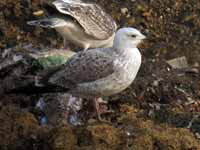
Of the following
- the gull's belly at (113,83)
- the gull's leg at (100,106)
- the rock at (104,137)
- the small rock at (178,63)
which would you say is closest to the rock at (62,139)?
the rock at (104,137)

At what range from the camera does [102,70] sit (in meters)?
6.06

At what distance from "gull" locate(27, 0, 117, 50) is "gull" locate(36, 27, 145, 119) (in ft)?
4.57

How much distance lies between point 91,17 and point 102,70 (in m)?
2.18

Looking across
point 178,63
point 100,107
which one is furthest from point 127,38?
point 178,63

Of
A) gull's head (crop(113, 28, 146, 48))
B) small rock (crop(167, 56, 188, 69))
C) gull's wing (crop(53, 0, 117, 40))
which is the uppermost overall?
gull's head (crop(113, 28, 146, 48))

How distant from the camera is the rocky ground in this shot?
211 inches

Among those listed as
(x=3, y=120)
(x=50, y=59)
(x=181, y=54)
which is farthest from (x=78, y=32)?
(x=3, y=120)

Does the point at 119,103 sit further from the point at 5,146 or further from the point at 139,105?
the point at 5,146

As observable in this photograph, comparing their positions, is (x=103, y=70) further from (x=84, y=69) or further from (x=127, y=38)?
(x=127, y=38)

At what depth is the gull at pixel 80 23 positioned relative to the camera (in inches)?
301

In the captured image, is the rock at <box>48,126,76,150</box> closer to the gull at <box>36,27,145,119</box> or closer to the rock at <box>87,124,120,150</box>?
the rock at <box>87,124,120,150</box>

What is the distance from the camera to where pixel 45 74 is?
6336 mm

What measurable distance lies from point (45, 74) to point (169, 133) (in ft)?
4.29

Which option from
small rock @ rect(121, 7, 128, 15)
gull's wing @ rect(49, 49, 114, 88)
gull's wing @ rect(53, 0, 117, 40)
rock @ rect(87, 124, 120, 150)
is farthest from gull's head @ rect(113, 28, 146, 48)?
small rock @ rect(121, 7, 128, 15)
